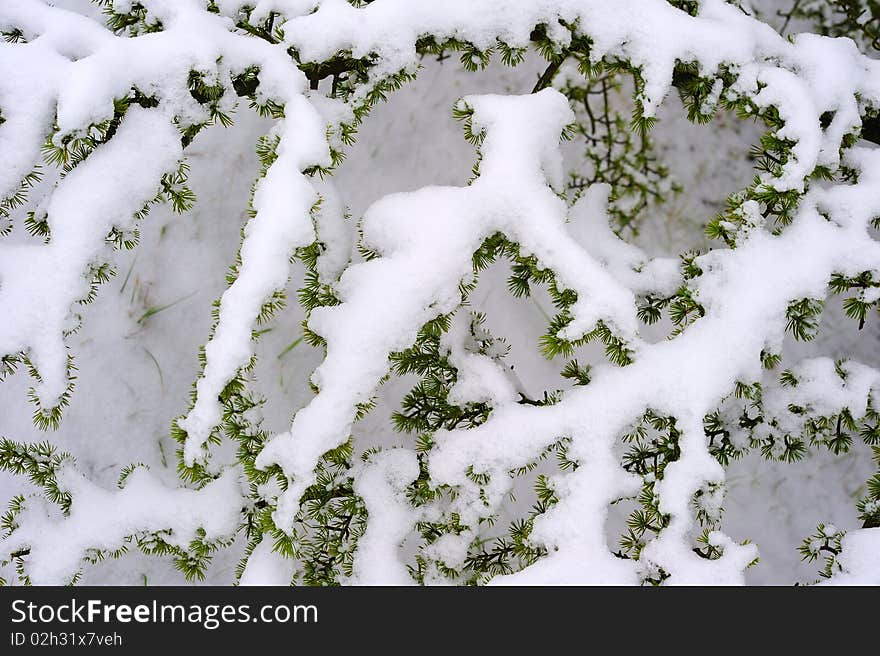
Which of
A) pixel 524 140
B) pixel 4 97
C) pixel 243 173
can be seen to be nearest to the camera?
pixel 4 97

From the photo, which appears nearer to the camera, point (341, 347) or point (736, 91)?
point (341, 347)

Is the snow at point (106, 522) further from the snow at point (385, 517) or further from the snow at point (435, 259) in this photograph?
the snow at point (385, 517)

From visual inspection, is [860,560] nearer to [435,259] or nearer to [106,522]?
[435,259]

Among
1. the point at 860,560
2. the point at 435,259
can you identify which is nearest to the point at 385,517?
the point at 435,259

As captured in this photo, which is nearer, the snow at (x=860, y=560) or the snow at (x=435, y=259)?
the snow at (x=435, y=259)

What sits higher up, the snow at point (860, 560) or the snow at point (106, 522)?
the snow at point (860, 560)

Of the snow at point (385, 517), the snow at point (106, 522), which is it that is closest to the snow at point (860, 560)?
the snow at point (385, 517)

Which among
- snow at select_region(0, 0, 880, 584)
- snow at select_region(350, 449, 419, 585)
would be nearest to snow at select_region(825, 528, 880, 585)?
snow at select_region(0, 0, 880, 584)

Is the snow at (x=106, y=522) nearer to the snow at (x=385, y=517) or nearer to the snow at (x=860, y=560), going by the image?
the snow at (x=385, y=517)

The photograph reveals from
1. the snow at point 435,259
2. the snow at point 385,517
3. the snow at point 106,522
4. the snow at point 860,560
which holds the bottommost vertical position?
the snow at point 106,522

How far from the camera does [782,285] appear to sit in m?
1.25
